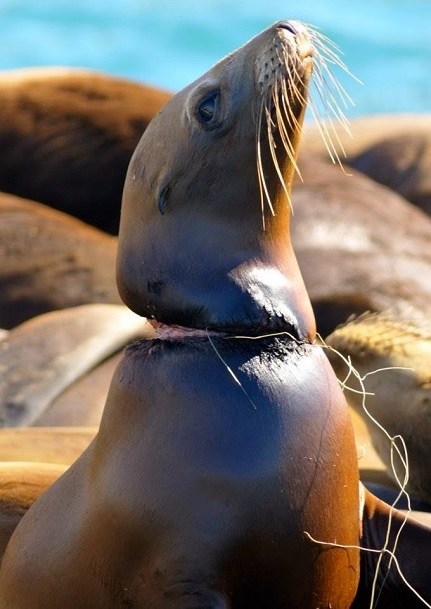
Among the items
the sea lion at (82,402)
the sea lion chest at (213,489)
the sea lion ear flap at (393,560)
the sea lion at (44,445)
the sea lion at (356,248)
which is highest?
the sea lion chest at (213,489)

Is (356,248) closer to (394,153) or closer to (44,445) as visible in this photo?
(394,153)

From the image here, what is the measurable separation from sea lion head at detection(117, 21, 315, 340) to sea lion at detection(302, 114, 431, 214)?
5.28 m

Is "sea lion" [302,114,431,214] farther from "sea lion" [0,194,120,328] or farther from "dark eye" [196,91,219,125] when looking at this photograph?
"dark eye" [196,91,219,125]

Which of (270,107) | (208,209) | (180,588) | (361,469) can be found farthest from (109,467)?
(361,469)

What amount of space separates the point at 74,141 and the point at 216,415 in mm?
5674

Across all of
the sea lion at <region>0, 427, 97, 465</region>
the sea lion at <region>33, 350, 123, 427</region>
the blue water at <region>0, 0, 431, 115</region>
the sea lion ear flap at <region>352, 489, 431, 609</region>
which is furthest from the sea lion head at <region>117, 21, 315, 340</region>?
the blue water at <region>0, 0, 431, 115</region>

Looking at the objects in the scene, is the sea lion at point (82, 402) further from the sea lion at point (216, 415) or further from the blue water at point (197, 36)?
the blue water at point (197, 36)

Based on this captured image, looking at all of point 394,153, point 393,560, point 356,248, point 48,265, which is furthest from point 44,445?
point 394,153

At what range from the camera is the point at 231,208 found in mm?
3648

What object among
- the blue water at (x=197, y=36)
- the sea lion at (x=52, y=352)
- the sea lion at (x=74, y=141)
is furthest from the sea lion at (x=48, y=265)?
the blue water at (x=197, y=36)

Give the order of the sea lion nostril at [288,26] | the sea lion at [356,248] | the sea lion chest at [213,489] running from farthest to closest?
the sea lion at [356,248] < the sea lion nostril at [288,26] < the sea lion chest at [213,489]

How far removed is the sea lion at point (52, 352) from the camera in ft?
20.5

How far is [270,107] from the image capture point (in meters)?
3.65

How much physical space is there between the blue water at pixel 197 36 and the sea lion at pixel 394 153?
29.0ft
